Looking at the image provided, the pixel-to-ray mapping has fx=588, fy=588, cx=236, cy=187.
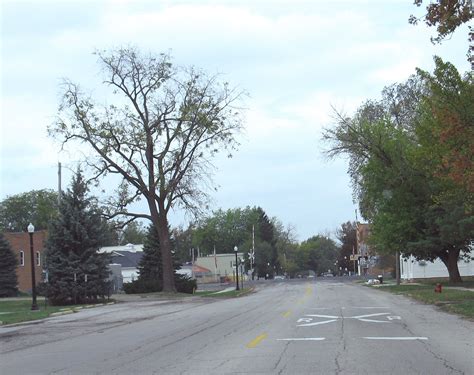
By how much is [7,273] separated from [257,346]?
49.2 metres

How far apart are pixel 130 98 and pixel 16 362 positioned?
3426 centimetres

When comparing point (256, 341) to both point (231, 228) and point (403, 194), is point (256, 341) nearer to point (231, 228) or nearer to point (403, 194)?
point (403, 194)

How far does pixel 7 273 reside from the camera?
183 feet

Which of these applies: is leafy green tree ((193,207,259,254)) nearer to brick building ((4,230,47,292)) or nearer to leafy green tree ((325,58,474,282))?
brick building ((4,230,47,292))

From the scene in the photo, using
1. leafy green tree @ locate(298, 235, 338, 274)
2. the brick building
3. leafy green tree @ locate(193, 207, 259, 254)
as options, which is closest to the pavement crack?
the brick building

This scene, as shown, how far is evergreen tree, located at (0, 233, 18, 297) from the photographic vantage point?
55.1 metres

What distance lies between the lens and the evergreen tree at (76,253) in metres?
35.3

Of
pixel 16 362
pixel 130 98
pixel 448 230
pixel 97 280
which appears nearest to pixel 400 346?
pixel 16 362

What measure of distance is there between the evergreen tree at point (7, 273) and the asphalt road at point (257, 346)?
1513 inches

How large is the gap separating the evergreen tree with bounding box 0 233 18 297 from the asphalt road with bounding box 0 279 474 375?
3842 cm

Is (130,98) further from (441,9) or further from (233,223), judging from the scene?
(233,223)

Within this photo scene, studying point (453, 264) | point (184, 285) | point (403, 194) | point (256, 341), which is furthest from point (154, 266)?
point (256, 341)

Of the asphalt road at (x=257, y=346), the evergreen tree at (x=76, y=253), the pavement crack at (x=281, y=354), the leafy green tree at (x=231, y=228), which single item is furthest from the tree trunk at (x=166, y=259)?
the leafy green tree at (x=231, y=228)

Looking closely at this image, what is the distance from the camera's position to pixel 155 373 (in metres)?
9.44
